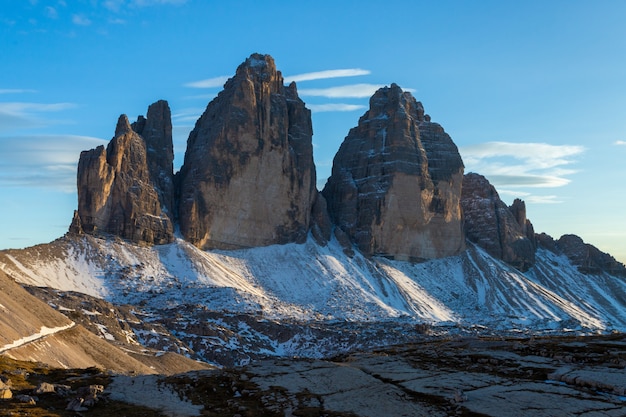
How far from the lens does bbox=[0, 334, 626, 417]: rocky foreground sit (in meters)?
57.3

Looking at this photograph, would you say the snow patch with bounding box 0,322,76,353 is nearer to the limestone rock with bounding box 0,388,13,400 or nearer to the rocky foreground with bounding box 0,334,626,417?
the rocky foreground with bounding box 0,334,626,417

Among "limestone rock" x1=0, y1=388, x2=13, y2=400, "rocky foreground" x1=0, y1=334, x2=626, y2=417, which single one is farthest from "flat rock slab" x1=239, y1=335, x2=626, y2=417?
"limestone rock" x1=0, y1=388, x2=13, y2=400

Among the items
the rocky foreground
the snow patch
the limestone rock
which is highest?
the snow patch

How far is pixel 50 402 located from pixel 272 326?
472 feet

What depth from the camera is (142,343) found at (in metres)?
162

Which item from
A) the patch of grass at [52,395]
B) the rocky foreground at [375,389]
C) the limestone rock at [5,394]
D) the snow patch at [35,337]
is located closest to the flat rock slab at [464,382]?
the rocky foreground at [375,389]

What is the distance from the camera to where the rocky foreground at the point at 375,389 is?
188ft

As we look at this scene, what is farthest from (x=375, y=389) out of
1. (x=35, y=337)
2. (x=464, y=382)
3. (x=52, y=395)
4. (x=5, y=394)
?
(x=35, y=337)

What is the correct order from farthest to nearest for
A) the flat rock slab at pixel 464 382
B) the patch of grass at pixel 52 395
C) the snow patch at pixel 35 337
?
1. the snow patch at pixel 35 337
2. the flat rock slab at pixel 464 382
3. the patch of grass at pixel 52 395

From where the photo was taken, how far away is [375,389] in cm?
6600

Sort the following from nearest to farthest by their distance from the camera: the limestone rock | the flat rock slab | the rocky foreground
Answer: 1. the limestone rock
2. the rocky foreground
3. the flat rock slab

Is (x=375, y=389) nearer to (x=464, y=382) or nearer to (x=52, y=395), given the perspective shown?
(x=464, y=382)

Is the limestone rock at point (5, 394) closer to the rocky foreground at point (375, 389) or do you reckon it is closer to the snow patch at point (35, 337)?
the rocky foreground at point (375, 389)

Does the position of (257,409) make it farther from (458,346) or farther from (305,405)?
(458,346)
